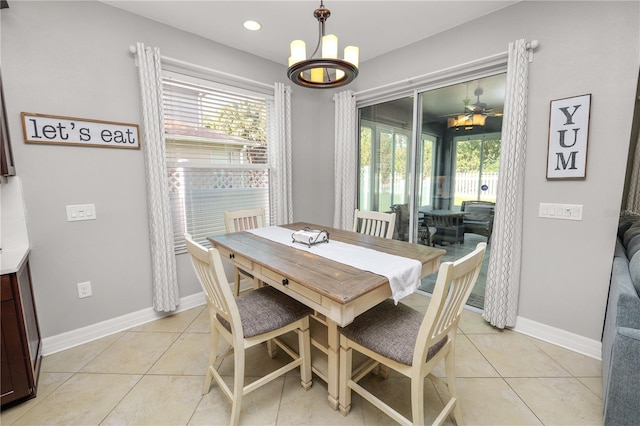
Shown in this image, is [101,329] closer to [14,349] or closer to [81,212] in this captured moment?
[14,349]

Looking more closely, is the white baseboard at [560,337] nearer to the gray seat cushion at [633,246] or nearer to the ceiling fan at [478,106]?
the gray seat cushion at [633,246]

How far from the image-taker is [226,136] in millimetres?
2867

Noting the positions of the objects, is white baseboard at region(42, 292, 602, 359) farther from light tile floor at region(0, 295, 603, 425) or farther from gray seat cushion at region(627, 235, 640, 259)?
gray seat cushion at region(627, 235, 640, 259)

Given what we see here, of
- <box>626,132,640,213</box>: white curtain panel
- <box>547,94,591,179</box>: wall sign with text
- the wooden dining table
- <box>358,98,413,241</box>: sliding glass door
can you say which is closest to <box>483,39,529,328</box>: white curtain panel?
<box>547,94,591,179</box>: wall sign with text

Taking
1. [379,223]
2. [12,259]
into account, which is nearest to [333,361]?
[379,223]

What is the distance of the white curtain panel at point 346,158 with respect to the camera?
326cm

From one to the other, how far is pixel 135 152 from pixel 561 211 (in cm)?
337

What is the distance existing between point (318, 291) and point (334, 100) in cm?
277

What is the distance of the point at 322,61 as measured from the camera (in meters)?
1.46

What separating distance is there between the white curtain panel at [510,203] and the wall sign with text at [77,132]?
9.85 feet

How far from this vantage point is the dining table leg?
4.69 ft

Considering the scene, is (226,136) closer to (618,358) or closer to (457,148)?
(457,148)

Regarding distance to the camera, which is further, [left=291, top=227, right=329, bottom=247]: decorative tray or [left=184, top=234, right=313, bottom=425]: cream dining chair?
[left=291, top=227, right=329, bottom=247]: decorative tray

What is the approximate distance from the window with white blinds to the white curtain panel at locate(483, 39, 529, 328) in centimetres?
232
